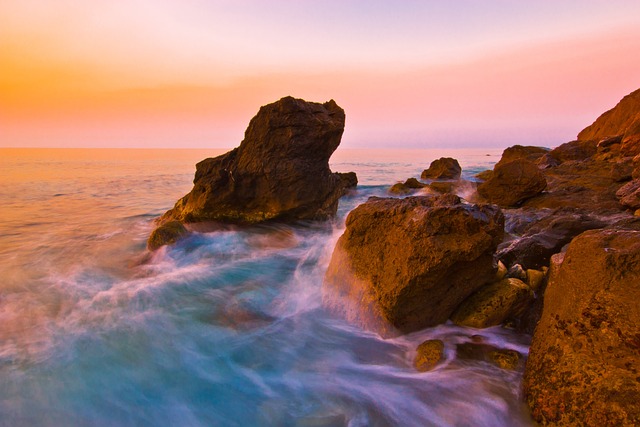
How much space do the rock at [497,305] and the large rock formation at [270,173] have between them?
6069 mm

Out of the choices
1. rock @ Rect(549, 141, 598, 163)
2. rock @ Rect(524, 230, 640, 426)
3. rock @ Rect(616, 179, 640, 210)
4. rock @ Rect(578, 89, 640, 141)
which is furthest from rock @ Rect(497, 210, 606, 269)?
rock @ Rect(578, 89, 640, 141)

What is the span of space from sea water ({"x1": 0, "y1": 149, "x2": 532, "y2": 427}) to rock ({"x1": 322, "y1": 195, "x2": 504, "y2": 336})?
0.92ft

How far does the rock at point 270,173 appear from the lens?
9539 millimetres

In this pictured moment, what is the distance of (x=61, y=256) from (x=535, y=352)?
9347 mm

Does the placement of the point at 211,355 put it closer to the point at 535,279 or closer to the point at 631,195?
the point at 535,279

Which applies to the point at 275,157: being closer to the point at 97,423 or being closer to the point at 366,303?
the point at 366,303

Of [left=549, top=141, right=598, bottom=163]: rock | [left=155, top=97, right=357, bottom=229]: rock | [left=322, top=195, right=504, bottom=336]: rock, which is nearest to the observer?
[left=322, top=195, right=504, bottom=336]: rock

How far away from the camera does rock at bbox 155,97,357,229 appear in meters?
9.54

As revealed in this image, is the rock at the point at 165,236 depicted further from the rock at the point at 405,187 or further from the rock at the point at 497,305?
the rock at the point at 405,187

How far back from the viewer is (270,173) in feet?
31.1

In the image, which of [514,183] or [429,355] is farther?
[514,183]

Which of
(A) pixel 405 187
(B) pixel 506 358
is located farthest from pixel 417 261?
(A) pixel 405 187

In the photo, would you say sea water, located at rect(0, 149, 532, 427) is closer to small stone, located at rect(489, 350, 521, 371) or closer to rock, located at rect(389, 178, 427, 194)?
small stone, located at rect(489, 350, 521, 371)

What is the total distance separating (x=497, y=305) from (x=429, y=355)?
3.44ft
